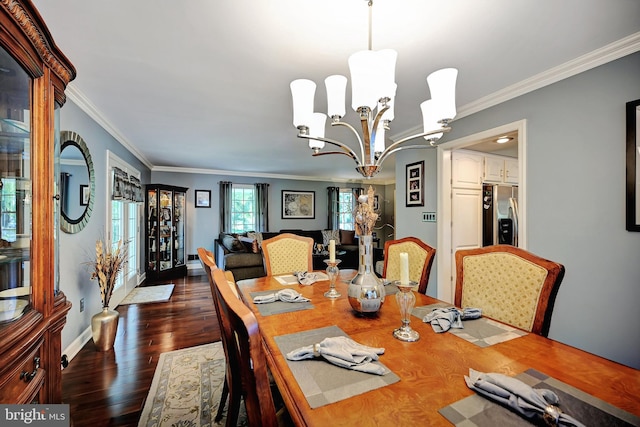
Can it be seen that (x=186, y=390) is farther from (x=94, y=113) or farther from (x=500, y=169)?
(x=500, y=169)

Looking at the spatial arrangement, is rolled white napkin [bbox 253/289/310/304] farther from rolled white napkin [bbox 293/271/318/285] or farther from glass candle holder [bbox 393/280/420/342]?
glass candle holder [bbox 393/280/420/342]

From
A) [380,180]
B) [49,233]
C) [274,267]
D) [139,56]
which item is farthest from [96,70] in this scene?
[380,180]

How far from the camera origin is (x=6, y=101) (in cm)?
98

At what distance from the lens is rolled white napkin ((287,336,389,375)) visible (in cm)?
87

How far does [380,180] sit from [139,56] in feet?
23.8

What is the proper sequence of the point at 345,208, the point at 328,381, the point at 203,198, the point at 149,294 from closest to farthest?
1. the point at 328,381
2. the point at 149,294
3. the point at 203,198
4. the point at 345,208

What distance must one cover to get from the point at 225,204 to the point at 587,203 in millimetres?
6388

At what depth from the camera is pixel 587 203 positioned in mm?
2002

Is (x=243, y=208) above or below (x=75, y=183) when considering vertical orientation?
Result: below

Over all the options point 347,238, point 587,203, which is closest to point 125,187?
point 347,238

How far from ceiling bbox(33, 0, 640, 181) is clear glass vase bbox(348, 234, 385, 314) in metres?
1.27

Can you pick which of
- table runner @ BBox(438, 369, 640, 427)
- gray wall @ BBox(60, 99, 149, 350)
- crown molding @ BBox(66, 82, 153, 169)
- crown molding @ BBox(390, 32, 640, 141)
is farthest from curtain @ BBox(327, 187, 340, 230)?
table runner @ BBox(438, 369, 640, 427)

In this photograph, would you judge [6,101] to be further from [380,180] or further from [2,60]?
[380,180]

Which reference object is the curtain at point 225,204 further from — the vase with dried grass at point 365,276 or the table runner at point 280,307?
the vase with dried grass at point 365,276
